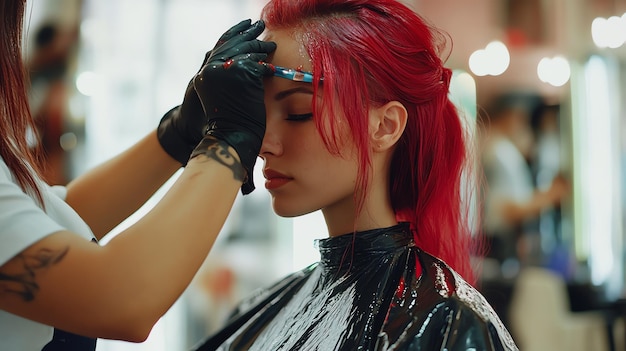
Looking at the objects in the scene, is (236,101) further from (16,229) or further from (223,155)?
(16,229)

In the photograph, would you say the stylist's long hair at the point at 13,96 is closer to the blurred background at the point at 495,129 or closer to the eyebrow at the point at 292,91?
the eyebrow at the point at 292,91

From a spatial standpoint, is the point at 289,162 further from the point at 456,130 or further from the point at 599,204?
the point at 599,204

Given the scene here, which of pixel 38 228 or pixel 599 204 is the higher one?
pixel 38 228

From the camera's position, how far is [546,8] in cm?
462

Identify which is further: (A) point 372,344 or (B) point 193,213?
(A) point 372,344

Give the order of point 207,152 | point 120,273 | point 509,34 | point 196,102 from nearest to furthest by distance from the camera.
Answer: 1. point 120,273
2. point 207,152
3. point 196,102
4. point 509,34

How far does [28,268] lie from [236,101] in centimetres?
36

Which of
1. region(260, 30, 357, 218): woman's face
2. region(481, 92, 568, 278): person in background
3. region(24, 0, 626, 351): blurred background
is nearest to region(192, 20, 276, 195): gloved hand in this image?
region(260, 30, 357, 218): woman's face

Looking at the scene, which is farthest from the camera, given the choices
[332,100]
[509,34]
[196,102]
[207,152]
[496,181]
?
[509,34]

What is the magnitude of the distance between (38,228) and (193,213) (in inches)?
7.6

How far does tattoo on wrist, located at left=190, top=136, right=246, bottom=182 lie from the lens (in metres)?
0.98

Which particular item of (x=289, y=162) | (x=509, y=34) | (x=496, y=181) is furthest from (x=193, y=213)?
(x=509, y=34)

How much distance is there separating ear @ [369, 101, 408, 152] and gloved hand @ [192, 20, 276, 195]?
0.24 metres

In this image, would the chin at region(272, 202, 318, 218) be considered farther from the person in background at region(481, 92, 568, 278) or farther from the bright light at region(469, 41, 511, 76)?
the bright light at region(469, 41, 511, 76)
